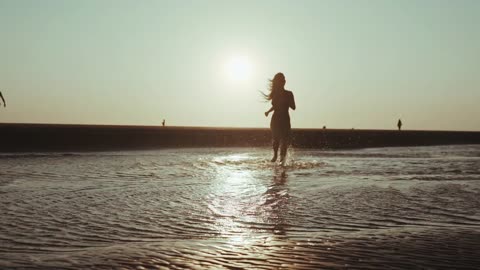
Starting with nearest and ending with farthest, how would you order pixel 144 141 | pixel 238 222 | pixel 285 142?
pixel 238 222, pixel 285 142, pixel 144 141

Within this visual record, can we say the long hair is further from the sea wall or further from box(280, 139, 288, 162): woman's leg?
the sea wall

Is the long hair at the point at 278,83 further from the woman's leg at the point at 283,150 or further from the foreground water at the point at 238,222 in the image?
the foreground water at the point at 238,222

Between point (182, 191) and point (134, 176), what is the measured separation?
3.04m

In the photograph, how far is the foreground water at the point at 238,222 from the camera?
4.75 metres

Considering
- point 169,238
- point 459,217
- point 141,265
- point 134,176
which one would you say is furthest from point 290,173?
point 141,265

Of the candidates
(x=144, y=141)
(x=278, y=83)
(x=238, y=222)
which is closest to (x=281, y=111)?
(x=278, y=83)

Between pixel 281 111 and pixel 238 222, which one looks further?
pixel 281 111

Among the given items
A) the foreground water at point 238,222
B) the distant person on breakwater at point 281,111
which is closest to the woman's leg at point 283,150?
the distant person on breakwater at point 281,111

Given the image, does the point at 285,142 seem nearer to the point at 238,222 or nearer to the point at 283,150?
the point at 283,150

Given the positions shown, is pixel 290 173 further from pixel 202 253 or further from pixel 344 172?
pixel 202 253

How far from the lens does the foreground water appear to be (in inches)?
187

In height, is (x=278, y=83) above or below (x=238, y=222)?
above

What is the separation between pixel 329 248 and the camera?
16.8 feet

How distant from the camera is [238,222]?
6.55 m
